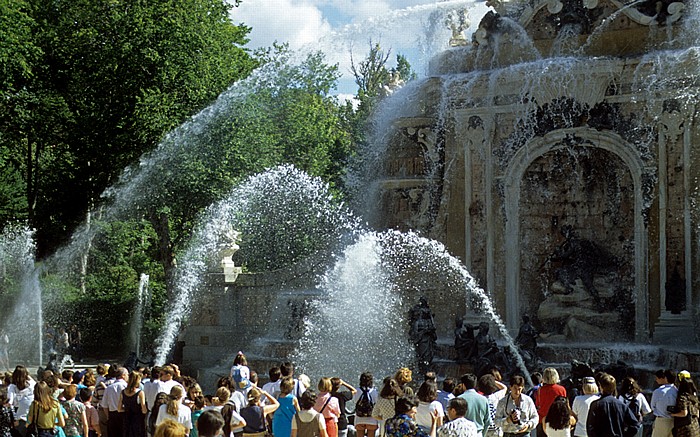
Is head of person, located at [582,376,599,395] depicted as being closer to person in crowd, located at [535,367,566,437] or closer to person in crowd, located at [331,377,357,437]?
person in crowd, located at [535,367,566,437]

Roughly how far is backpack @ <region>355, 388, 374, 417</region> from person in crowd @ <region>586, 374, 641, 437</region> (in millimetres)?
2532

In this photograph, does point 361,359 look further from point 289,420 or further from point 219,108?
point 219,108

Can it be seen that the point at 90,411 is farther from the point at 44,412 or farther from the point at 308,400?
the point at 308,400

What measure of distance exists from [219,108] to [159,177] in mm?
2691

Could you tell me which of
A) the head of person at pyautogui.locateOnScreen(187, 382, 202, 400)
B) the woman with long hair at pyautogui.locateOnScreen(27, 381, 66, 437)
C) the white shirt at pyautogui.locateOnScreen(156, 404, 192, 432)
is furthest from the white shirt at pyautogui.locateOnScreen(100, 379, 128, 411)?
the white shirt at pyautogui.locateOnScreen(156, 404, 192, 432)

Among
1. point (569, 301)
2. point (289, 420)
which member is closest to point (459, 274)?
point (569, 301)

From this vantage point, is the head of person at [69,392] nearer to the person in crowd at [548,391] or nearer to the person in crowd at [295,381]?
the person in crowd at [295,381]

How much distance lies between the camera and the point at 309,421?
10.7 meters

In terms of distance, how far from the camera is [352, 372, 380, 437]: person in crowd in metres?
12.2

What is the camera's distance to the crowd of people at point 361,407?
396 inches

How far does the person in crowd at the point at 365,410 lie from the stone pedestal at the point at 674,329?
363 inches

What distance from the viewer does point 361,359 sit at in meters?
20.9

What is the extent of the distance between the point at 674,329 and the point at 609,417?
1020 cm

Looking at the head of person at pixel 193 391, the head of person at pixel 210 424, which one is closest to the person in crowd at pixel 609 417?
the head of person at pixel 193 391
